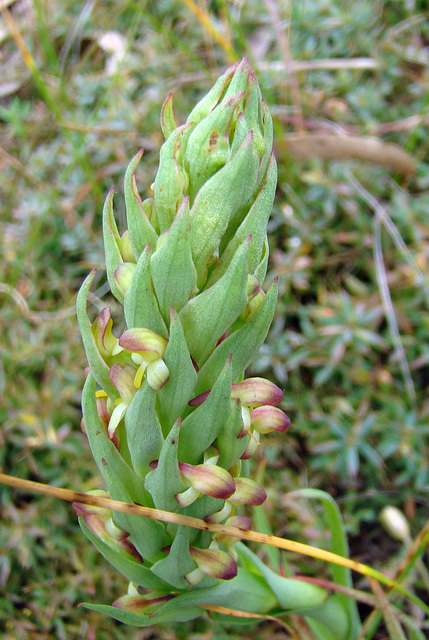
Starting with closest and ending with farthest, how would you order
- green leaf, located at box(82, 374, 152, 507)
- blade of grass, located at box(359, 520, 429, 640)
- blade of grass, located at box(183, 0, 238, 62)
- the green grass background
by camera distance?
green leaf, located at box(82, 374, 152, 507)
blade of grass, located at box(359, 520, 429, 640)
the green grass background
blade of grass, located at box(183, 0, 238, 62)

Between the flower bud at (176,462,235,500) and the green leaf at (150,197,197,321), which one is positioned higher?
the green leaf at (150,197,197,321)

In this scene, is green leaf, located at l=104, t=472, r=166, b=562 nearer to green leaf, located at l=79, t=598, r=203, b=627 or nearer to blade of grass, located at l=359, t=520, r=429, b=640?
green leaf, located at l=79, t=598, r=203, b=627

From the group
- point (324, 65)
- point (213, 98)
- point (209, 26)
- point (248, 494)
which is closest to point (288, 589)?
point (248, 494)

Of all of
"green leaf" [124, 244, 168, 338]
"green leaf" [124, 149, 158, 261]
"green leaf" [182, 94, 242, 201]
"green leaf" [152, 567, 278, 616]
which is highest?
"green leaf" [182, 94, 242, 201]

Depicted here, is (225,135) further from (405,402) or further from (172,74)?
(172,74)

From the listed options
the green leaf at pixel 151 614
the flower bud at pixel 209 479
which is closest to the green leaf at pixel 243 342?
the flower bud at pixel 209 479

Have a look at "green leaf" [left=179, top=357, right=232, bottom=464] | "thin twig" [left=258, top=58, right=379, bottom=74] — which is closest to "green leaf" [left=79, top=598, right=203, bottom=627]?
"green leaf" [left=179, top=357, right=232, bottom=464]

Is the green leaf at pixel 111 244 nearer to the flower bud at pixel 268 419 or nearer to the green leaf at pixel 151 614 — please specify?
the flower bud at pixel 268 419
